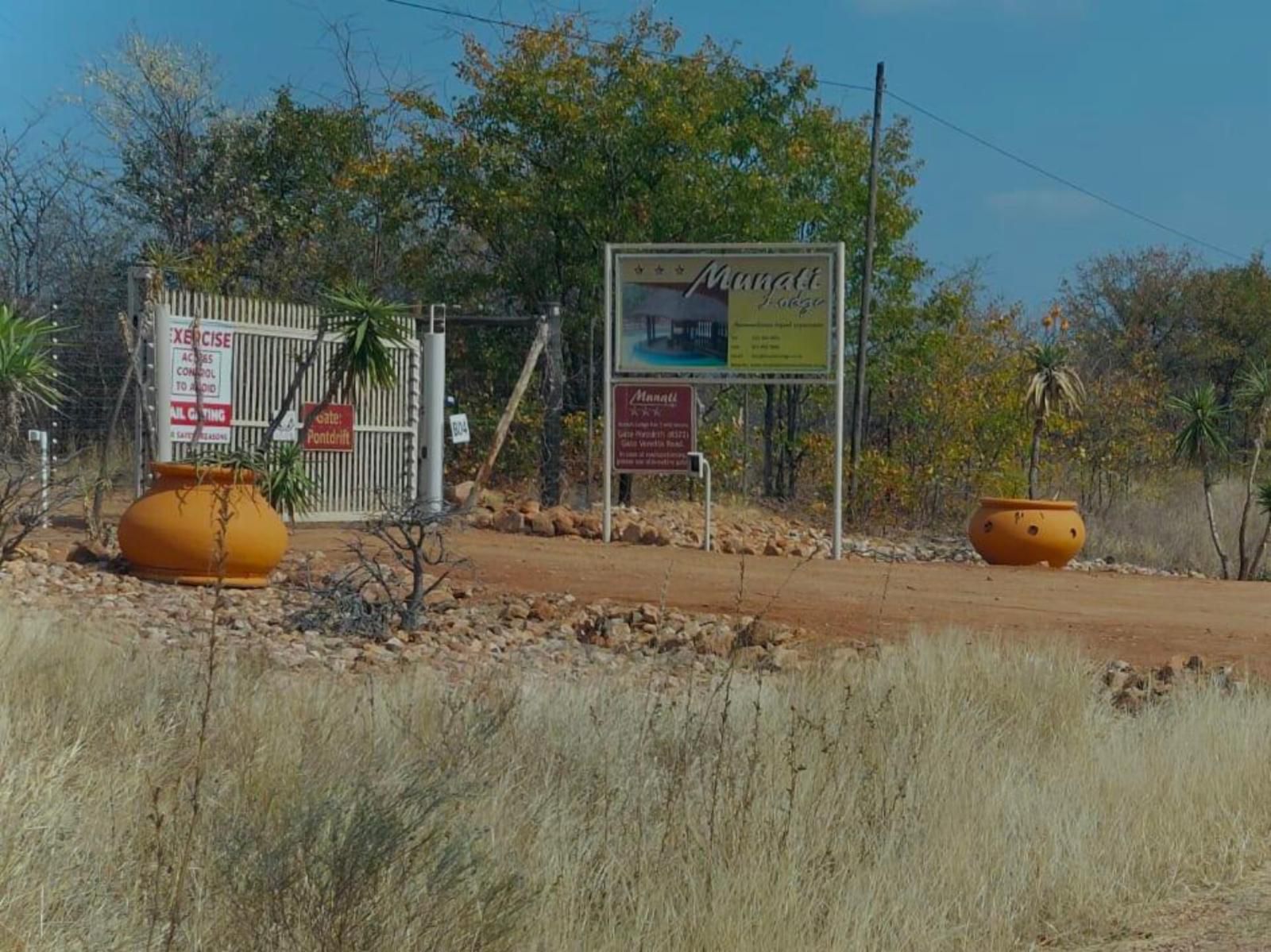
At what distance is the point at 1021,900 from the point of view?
20.1ft

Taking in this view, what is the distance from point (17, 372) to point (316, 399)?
456cm

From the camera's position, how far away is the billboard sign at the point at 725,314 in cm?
1908

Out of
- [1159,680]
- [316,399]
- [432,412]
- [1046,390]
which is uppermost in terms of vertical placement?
[1046,390]

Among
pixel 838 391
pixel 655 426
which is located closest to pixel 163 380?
pixel 655 426

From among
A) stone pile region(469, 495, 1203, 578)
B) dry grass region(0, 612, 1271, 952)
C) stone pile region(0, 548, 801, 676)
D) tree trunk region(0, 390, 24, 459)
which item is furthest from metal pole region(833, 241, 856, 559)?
dry grass region(0, 612, 1271, 952)

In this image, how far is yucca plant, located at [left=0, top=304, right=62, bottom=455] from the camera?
14570 mm

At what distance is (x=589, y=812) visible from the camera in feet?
19.8

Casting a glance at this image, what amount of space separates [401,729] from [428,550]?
8111 mm

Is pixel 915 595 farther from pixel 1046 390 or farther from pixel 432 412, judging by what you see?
pixel 1046 390

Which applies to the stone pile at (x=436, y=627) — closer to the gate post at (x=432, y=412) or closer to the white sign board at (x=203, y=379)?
the white sign board at (x=203, y=379)

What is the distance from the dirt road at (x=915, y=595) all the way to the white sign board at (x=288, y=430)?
204cm

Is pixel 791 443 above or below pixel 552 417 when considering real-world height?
below

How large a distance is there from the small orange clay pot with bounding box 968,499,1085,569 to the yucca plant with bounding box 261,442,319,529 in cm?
842

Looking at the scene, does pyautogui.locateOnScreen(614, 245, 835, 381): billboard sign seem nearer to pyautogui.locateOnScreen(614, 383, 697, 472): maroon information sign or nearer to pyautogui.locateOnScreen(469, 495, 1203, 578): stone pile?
pyautogui.locateOnScreen(614, 383, 697, 472): maroon information sign
